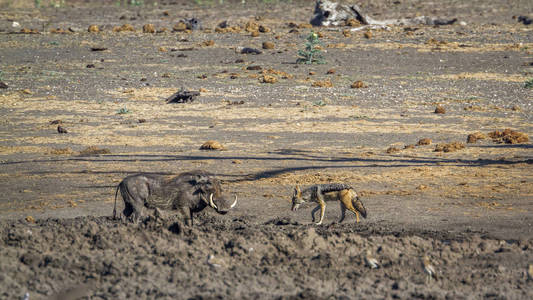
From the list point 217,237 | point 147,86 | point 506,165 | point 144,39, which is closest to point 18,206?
point 217,237

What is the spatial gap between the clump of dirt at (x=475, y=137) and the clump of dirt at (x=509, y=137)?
0.16 metres

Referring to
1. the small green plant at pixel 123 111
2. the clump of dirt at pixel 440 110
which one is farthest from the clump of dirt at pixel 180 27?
the clump of dirt at pixel 440 110

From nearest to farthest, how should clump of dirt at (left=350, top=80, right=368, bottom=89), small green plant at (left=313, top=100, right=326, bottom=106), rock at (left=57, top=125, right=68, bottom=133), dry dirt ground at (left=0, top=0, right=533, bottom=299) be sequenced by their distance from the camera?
1. dry dirt ground at (left=0, top=0, right=533, bottom=299)
2. rock at (left=57, top=125, right=68, bottom=133)
3. small green plant at (left=313, top=100, right=326, bottom=106)
4. clump of dirt at (left=350, top=80, right=368, bottom=89)

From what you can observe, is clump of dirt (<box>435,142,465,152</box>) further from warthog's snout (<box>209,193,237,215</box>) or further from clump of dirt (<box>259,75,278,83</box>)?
clump of dirt (<box>259,75,278,83</box>)

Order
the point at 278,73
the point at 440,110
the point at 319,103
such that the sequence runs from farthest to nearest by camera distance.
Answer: the point at 278,73 → the point at 319,103 → the point at 440,110

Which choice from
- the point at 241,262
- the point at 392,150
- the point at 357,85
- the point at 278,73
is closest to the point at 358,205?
the point at 241,262

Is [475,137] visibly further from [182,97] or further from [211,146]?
[182,97]

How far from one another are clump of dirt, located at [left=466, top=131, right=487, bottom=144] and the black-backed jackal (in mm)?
5791

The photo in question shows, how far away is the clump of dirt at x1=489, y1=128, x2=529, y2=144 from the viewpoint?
13.7 meters

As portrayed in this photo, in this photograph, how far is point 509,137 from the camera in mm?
13742

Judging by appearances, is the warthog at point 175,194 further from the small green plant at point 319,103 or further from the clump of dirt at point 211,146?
the small green plant at point 319,103

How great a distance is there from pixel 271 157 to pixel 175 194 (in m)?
4.63

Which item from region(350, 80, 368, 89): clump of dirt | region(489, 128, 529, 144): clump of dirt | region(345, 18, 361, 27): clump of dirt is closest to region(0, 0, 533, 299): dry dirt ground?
region(489, 128, 529, 144): clump of dirt

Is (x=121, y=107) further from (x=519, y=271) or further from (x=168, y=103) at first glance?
A: (x=519, y=271)
